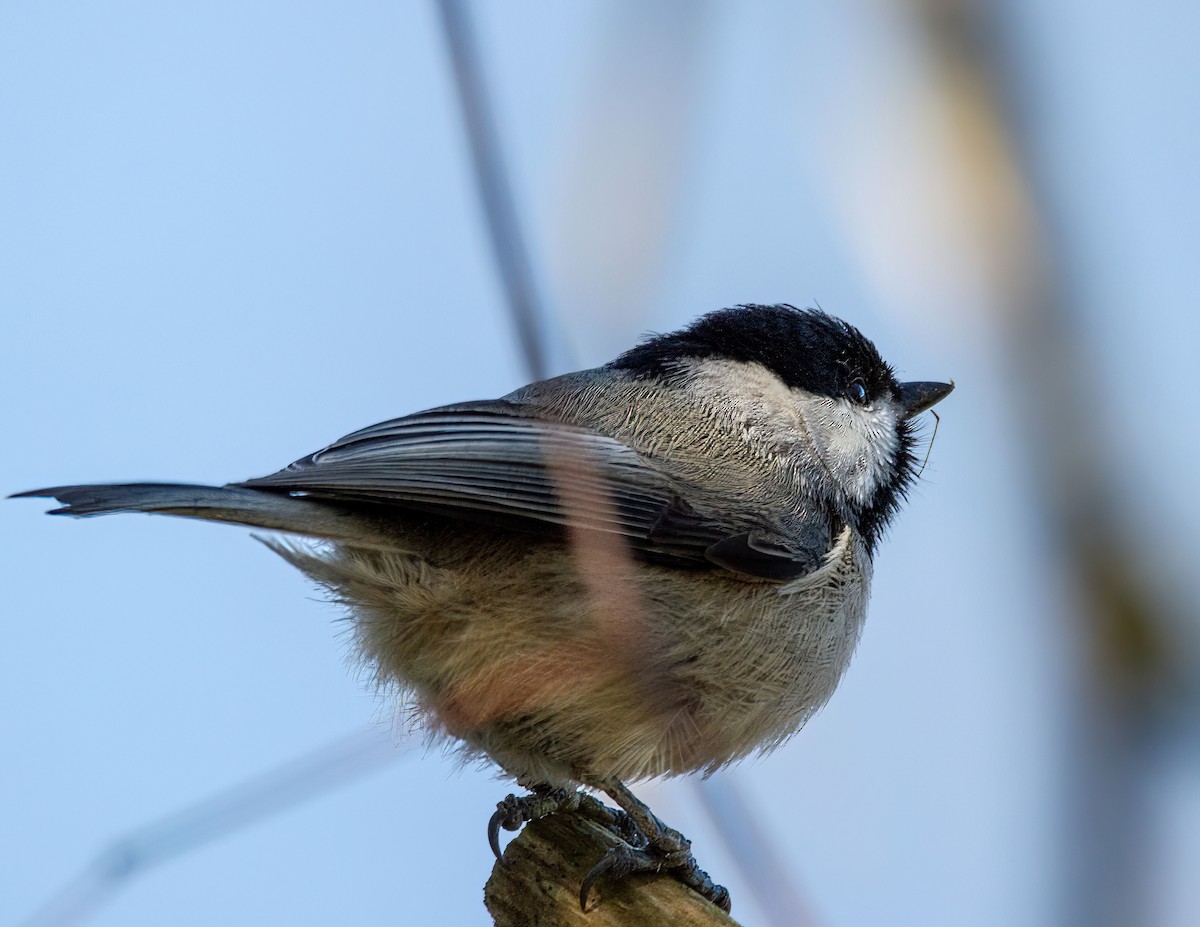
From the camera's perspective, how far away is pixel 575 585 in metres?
2.66

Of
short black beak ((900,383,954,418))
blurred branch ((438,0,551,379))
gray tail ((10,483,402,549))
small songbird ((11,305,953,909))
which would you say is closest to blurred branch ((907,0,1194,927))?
blurred branch ((438,0,551,379))

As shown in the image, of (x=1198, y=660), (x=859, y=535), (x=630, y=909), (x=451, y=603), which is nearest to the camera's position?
(x=1198, y=660)

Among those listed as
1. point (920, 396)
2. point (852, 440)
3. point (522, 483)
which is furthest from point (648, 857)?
point (920, 396)

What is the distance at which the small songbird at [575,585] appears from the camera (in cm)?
266

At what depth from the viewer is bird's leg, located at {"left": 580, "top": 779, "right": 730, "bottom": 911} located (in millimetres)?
2357

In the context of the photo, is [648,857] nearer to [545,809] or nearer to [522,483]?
[545,809]

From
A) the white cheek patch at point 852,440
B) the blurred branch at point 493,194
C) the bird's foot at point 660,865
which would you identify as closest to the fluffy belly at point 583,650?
the bird's foot at point 660,865

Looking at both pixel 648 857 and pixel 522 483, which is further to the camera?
pixel 522 483

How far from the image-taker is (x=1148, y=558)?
1.23m

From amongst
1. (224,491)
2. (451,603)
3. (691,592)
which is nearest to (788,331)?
(691,592)

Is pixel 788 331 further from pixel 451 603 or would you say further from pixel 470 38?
pixel 470 38

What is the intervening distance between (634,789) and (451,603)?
596mm

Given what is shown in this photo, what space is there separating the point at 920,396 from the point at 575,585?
1.42 meters

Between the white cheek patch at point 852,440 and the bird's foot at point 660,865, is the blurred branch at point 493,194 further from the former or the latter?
the white cheek patch at point 852,440
